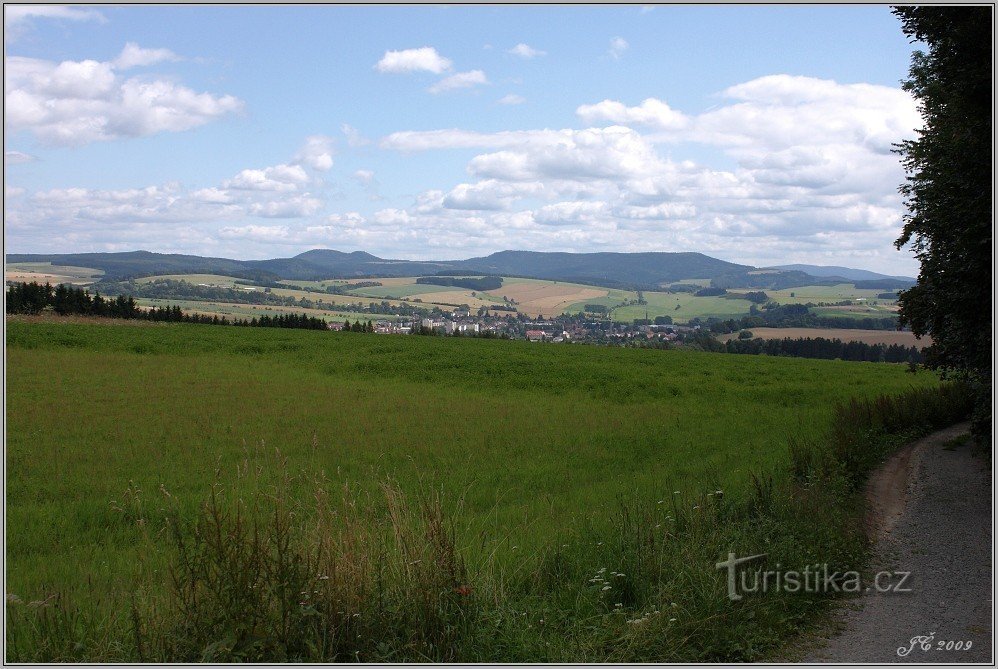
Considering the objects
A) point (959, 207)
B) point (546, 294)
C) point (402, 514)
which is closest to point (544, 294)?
point (546, 294)

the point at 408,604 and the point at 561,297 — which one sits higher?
the point at 561,297

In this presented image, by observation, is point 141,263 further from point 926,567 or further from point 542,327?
point 926,567

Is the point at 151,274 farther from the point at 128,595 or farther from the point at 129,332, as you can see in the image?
the point at 128,595

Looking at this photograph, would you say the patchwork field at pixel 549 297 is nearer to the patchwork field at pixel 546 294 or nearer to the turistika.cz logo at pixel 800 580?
the patchwork field at pixel 546 294

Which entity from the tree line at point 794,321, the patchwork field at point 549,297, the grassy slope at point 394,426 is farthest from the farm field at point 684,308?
the grassy slope at point 394,426

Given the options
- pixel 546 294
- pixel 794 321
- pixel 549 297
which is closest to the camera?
pixel 794 321
